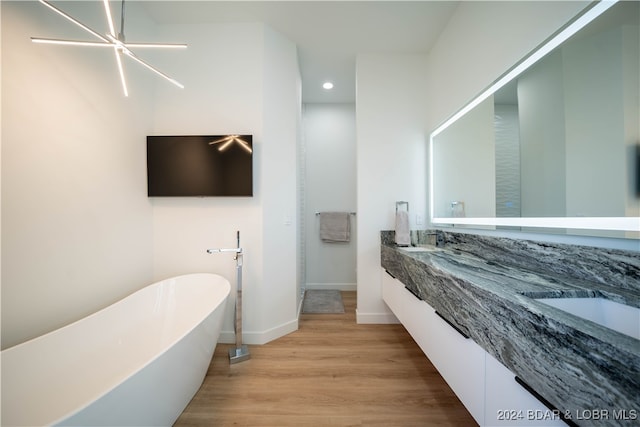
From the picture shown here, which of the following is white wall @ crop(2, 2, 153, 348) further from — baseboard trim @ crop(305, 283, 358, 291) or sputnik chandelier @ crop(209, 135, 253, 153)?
baseboard trim @ crop(305, 283, 358, 291)

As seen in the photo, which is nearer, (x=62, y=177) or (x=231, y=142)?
(x=62, y=177)

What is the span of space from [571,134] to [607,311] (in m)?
0.75

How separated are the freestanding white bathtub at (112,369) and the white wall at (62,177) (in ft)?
0.66

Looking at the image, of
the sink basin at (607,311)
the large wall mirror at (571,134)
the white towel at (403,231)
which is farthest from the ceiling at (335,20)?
the sink basin at (607,311)

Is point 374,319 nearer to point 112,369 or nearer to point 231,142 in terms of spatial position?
point 112,369

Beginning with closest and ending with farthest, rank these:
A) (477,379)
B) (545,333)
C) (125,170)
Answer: (545,333)
(477,379)
(125,170)

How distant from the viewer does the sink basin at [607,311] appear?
74 cm

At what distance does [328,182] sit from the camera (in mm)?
3482

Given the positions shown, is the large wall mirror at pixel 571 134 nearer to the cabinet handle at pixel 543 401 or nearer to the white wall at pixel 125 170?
the cabinet handle at pixel 543 401

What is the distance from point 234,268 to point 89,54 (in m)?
1.83

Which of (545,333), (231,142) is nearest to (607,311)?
(545,333)

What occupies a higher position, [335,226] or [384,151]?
[384,151]

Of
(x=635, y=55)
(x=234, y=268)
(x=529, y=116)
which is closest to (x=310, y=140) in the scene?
(x=234, y=268)

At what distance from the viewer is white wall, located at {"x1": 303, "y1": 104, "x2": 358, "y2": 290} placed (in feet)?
11.3
